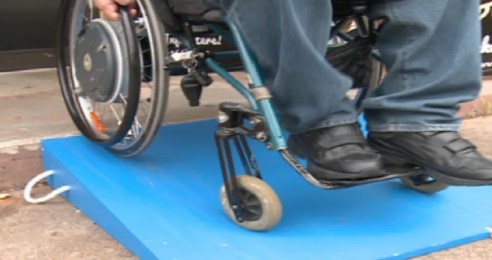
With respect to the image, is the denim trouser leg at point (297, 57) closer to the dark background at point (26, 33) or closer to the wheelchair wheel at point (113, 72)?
the wheelchair wheel at point (113, 72)

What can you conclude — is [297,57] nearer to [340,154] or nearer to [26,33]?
[340,154]

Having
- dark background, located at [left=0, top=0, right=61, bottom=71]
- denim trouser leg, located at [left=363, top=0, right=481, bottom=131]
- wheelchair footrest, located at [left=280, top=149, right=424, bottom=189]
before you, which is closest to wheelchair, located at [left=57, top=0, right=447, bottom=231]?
wheelchair footrest, located at [left=280, top=149, right=424, bottom=189]

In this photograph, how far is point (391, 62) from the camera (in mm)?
1518

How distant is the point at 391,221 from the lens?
163 centimetres

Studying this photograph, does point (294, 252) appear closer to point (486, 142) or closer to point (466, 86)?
point (466, 86)

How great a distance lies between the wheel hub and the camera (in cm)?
180

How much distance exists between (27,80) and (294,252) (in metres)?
1.85

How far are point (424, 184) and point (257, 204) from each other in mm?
464

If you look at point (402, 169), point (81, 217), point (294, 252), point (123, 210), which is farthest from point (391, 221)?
point (81, 217)

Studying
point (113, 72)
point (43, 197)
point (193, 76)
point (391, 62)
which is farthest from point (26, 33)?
point (391, 62)

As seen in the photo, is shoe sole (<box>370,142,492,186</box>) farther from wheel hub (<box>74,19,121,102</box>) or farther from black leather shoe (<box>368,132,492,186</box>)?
wheel hub (<box>74,19,121,102</box>)

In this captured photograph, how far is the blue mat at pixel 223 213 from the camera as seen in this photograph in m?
1.48

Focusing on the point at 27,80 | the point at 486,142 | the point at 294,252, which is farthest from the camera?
the point at 27,80

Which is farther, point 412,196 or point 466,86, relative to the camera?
point 412,196
